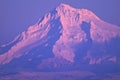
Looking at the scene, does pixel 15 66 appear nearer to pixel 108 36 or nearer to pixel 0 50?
pixel 0 50

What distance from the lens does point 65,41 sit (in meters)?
164

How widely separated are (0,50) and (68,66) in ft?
91.0

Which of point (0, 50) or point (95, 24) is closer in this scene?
point (0, 50)

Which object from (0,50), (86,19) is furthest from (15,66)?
(86,19)

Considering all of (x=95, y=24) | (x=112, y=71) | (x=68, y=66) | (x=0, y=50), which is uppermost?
(x=95, y=24)

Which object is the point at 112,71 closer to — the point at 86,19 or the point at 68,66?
the point at 68,66

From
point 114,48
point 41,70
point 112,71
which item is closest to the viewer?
point 112,71

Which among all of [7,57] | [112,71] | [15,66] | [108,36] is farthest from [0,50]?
[112,71]

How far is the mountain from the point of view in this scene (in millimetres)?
149625

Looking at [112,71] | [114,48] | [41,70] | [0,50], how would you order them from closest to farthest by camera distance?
[112,71], [41,70], [114,48], [0,50]

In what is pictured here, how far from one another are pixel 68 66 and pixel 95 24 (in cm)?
3677

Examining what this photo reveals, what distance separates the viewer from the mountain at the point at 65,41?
491ft

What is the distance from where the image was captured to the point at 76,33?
170 m

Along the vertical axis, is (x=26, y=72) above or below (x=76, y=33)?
below
